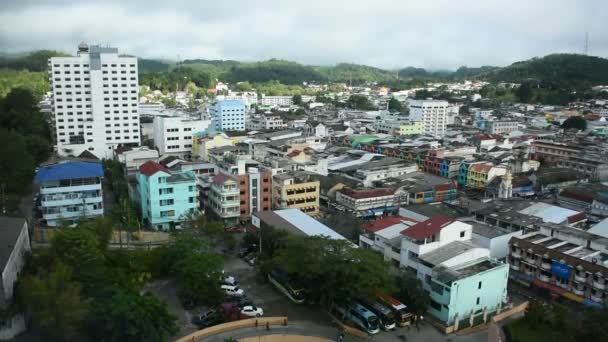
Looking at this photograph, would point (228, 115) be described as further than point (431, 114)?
No

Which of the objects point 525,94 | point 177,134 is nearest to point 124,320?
point 177,134

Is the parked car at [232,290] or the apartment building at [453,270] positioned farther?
the parked car at [232,290]

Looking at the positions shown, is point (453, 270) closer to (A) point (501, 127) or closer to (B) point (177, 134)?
(B) point (177, 134)

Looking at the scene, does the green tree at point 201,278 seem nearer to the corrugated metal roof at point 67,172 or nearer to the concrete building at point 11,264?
the concrete building at point 11,264

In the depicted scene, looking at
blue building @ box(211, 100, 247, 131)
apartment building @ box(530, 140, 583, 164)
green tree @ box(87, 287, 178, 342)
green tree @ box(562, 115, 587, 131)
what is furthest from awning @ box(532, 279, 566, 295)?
green tree @ box(562, 115, 587, 131)

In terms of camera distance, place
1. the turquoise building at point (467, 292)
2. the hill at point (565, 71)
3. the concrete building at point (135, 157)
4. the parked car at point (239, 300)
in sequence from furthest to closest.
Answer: the hill at point (565, 71), the concrete building at point (135, 157), the parked car at point (239, 300), the turquoise building at point (467, 292)

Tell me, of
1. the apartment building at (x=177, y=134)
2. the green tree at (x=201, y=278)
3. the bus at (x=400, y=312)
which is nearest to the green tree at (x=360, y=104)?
the apartment building at (x=177, y=134)
